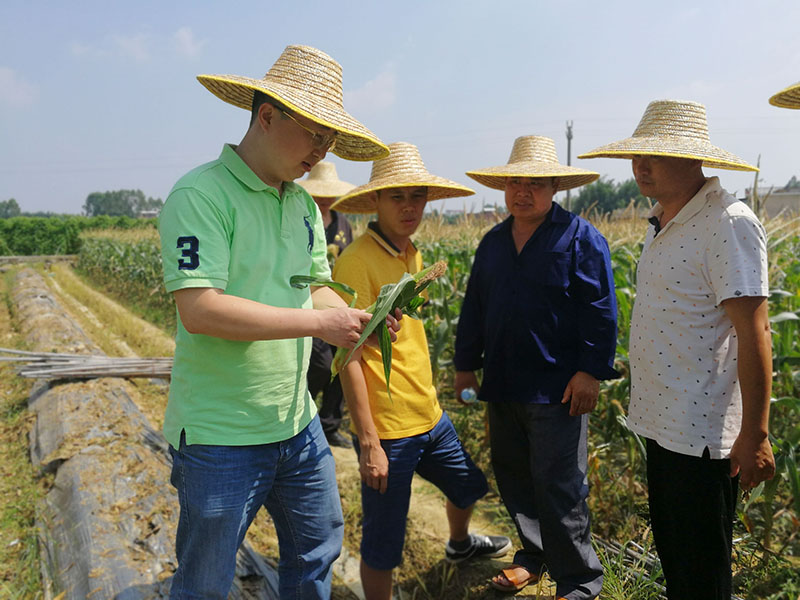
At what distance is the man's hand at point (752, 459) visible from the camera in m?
1.72

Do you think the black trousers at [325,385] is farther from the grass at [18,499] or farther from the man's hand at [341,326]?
the man's hand at [341,326]

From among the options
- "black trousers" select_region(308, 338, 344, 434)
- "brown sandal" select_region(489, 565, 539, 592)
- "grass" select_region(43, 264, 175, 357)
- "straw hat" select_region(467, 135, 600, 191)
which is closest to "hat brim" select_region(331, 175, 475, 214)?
"straw hat" select_region(467, 135, 600, 191)

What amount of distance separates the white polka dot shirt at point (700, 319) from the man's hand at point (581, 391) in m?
0.32

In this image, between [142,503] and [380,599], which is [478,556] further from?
[142,503]

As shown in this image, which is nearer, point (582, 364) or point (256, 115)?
point (256, 115)

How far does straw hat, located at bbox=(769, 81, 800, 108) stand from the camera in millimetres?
1817

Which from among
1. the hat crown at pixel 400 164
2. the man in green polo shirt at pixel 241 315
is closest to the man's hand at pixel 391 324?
the man in green polo shirt at pixel 241 315


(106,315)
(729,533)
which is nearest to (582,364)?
(729,533)

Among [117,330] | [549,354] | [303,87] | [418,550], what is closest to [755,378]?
[549,354]

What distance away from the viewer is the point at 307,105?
1.54 metres

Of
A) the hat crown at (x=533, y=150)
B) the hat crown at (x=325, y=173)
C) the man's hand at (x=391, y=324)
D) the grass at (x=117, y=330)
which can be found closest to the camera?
the man's hand at (x=391, y=324)

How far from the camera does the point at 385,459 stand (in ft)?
6.97

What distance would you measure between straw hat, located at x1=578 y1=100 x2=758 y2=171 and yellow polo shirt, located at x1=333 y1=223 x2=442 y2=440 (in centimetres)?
98

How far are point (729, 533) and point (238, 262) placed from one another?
1.85 metres
